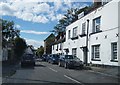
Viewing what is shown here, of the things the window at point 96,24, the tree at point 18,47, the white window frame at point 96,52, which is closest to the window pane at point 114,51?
the white window frame at point 96,52

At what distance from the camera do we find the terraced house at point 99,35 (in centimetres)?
2769

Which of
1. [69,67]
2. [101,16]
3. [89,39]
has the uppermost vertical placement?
[101,16]

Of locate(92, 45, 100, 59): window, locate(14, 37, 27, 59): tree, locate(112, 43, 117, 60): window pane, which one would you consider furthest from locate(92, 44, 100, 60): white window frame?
locate(14, 37, 27, 59): tree

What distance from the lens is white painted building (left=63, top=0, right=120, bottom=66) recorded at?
2773 centimetres

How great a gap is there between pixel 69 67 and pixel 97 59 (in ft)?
12.3

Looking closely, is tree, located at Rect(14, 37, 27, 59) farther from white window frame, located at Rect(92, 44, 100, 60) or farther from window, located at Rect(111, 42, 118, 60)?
window, located at Rect(111, 42, 118, 60)

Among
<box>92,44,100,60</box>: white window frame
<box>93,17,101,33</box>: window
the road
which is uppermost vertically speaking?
<box>93,17,101,33</box>: window

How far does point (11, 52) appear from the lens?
4784cm

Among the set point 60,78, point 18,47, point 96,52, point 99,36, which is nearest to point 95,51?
point 96,52

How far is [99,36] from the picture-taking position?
31.9 m

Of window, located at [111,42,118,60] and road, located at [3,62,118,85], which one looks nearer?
road, located at [3,62,118,85]

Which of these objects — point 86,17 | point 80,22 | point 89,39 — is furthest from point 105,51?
point 80,22

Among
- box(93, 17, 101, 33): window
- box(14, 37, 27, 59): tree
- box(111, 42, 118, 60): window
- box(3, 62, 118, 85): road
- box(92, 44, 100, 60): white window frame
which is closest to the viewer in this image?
box(3, 62, 118, 85): road

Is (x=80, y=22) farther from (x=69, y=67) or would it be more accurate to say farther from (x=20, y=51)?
(x=20, y=51)
